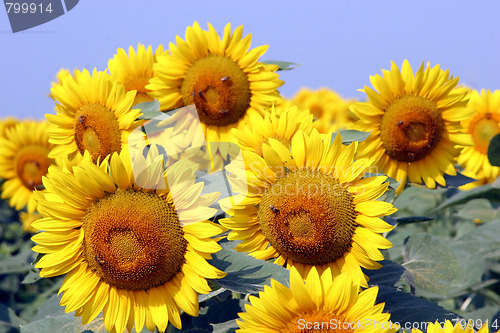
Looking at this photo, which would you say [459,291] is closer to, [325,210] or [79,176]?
[325,210]

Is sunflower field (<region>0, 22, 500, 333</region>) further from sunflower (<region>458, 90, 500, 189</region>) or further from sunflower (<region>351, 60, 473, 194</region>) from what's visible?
sunflower (<region>458, 90, 500, 189</region>)

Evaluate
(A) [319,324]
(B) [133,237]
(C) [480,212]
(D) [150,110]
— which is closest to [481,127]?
(C) [480,212]

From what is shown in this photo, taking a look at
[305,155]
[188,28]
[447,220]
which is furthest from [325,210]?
[447,220]

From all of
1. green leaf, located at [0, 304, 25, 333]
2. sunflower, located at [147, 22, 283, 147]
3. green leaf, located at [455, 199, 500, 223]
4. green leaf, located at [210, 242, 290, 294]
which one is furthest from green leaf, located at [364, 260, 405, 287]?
green leaf, located at [0, 304, 25, 333]

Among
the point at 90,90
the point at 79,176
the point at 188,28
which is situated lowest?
the point at 79,176

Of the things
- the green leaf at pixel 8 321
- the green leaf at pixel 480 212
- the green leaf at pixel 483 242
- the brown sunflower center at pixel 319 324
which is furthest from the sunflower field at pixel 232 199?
the green leaf at pixel 480 212

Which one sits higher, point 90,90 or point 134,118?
point 90,90

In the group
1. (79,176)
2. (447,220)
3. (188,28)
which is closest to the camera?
(79,176)
